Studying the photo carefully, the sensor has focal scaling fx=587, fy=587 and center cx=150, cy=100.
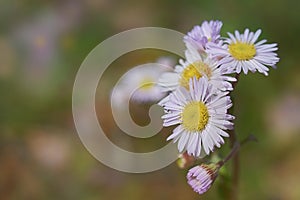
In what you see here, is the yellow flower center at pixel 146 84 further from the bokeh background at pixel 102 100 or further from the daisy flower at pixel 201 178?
the daisy flower at pixel 201 178

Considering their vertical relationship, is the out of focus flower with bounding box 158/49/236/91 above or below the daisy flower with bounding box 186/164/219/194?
above

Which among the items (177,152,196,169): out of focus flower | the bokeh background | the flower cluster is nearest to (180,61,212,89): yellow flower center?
the flower cluster

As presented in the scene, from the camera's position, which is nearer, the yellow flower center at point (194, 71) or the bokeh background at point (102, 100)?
the yellow flower center at point (194, 71)

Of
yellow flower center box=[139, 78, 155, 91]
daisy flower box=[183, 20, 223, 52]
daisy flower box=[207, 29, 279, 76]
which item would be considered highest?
yellow flower center box=[139, 78, 155, 91]

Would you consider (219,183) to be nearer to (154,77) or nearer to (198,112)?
(198,112)

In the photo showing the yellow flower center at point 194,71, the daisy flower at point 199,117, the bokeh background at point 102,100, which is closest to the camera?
the daisy flower at point 199,117

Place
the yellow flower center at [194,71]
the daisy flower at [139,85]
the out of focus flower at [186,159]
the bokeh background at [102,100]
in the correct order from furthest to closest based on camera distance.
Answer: the bokeh background at [102,100] → the daisy flower at [139,85] → the out of focus flower at [186,159] → the yellow flower center at [194,71]

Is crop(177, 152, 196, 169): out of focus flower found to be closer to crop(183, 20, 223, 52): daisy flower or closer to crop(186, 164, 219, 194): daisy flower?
crop(186, 164, 219, 194): daisy flower

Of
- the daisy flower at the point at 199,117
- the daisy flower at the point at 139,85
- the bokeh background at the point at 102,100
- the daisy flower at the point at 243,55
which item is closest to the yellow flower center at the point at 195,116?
the daisy flower at the point at 199,117

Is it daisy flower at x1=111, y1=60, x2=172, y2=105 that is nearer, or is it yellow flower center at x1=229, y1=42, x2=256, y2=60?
yellow flower center at x1=229, y1=42, x2=256, y2=60
